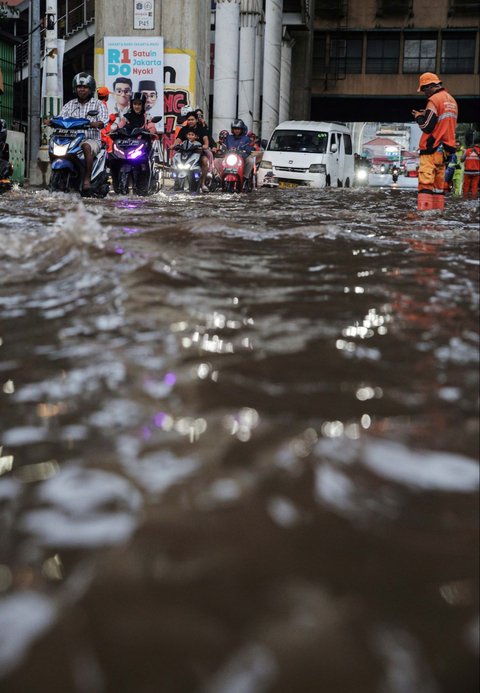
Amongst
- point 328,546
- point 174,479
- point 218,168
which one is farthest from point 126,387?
point 218,168

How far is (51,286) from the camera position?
3.24m

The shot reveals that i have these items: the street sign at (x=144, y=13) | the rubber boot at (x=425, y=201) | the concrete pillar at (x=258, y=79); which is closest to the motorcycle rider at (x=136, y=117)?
the rubber boot at (x=425, y=201)

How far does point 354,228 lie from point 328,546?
5139 mm

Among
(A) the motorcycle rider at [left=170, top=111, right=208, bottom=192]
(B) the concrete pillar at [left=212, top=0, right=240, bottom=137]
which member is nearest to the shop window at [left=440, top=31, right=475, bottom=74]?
(B) the concrete pillar at [left=212, top=0, right=240, bottom=137]

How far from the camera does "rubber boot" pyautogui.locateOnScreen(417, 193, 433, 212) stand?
396 inches

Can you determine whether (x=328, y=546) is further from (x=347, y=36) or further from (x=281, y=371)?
(x=347, y=36)

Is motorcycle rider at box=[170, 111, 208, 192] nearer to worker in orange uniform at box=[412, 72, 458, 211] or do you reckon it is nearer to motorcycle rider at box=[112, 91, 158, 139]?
motorcycle rider at box=[112, 91, 158, 139]

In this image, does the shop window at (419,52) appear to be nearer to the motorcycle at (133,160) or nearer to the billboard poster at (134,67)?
the billboard poster at (134,67)

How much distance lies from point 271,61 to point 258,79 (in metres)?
1.63

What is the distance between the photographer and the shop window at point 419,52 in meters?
38.1

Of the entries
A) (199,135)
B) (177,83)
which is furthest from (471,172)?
(177,83)

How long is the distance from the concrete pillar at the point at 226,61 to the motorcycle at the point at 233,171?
29.6 feet

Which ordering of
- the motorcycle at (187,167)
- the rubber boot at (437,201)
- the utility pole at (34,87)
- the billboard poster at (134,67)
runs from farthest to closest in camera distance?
the billboard poster at (134,67), the utility pole at (34,87), the motorcycle at (187,167), the rubber boot at (437,201)

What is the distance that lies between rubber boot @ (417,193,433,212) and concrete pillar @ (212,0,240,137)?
15.5 meters
